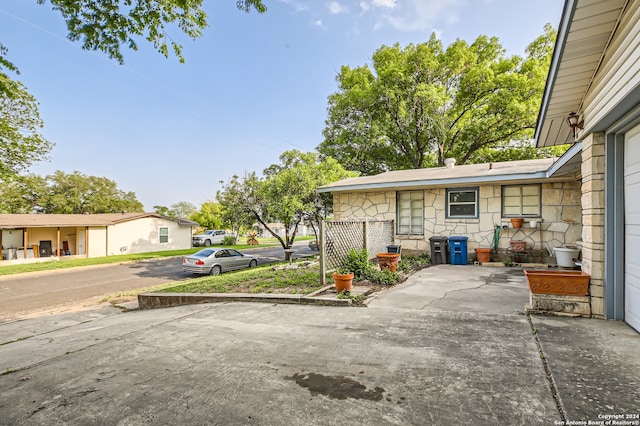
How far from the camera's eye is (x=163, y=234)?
1020 inches

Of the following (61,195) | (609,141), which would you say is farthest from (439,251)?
(61,195)

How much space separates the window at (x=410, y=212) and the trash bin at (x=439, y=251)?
107 cm

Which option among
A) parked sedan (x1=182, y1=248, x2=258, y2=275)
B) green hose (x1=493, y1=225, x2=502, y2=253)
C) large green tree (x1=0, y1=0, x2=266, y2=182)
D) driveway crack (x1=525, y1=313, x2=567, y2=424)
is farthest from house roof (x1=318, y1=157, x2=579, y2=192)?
large green tree (x1=0, y1=0, x2=266, y2=182)

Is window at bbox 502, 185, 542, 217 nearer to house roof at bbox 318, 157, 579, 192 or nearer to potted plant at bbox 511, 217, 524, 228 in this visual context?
potted plant at bbox 511, 217, 524, 228

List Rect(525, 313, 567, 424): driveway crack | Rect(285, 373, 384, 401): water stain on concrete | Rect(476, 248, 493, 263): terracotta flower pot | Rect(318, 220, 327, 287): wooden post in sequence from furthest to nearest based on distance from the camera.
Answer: Rect(476, 248, 493, 263): terracotta flower pot → Rect(318, 220, 327, 287): wooden post → Rect(285, 373, 384, 401): water stain on concrete → Rect(525, 313, 567, 424): driveway crack

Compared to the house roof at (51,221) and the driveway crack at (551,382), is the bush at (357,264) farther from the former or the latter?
the house roof at (51,221)

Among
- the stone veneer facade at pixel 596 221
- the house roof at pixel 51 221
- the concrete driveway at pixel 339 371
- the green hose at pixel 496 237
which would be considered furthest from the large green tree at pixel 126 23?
the house roof at pixel 51 221

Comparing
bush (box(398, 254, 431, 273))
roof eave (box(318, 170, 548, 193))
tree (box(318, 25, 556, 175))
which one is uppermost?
tree (box(318, 25, 556, 175))

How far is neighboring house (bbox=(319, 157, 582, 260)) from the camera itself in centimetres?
839

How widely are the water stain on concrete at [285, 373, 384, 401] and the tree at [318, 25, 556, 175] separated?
66.2 feet

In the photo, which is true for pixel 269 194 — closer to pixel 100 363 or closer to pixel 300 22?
pixel 300 22

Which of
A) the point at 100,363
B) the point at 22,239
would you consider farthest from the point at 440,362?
the point at 22,239

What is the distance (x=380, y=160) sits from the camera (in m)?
24.0

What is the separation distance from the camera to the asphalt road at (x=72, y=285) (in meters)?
9.05
